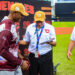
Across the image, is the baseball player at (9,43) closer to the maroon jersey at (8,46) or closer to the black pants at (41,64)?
the maroon jersey at (8,46)

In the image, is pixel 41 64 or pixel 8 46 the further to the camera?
pixel 41 64

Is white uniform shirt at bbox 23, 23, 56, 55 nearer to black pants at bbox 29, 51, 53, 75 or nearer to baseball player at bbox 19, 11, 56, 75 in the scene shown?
baseball player at bbox 19, 11, 56, 75

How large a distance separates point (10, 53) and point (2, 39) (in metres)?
0.22

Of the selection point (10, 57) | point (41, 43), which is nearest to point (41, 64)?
point (41, 43)

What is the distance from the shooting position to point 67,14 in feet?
112

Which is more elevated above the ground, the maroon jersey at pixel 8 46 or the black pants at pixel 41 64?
the maroon jersey at pixel 8 46

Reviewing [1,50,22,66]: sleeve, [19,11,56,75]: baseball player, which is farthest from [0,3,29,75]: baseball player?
[19,11,56,75]: baseball player

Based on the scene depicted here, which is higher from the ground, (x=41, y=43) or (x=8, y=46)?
(x=8, y=46)

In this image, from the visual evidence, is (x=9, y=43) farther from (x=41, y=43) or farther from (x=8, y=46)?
(x=41, y=43)

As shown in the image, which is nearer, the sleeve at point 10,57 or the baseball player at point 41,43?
the sleeve at point 10,57

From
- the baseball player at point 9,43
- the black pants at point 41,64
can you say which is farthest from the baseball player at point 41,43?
the baseball player at point 9,43

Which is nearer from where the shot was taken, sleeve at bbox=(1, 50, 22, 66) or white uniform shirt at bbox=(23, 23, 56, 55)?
sleeve at bbox=(1, 50, 22, 66)

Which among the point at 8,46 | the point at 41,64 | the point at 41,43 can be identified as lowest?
the point at 41,64

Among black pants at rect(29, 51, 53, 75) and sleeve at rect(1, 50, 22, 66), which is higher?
sleeve at rect(1, 50, 22, 66)
